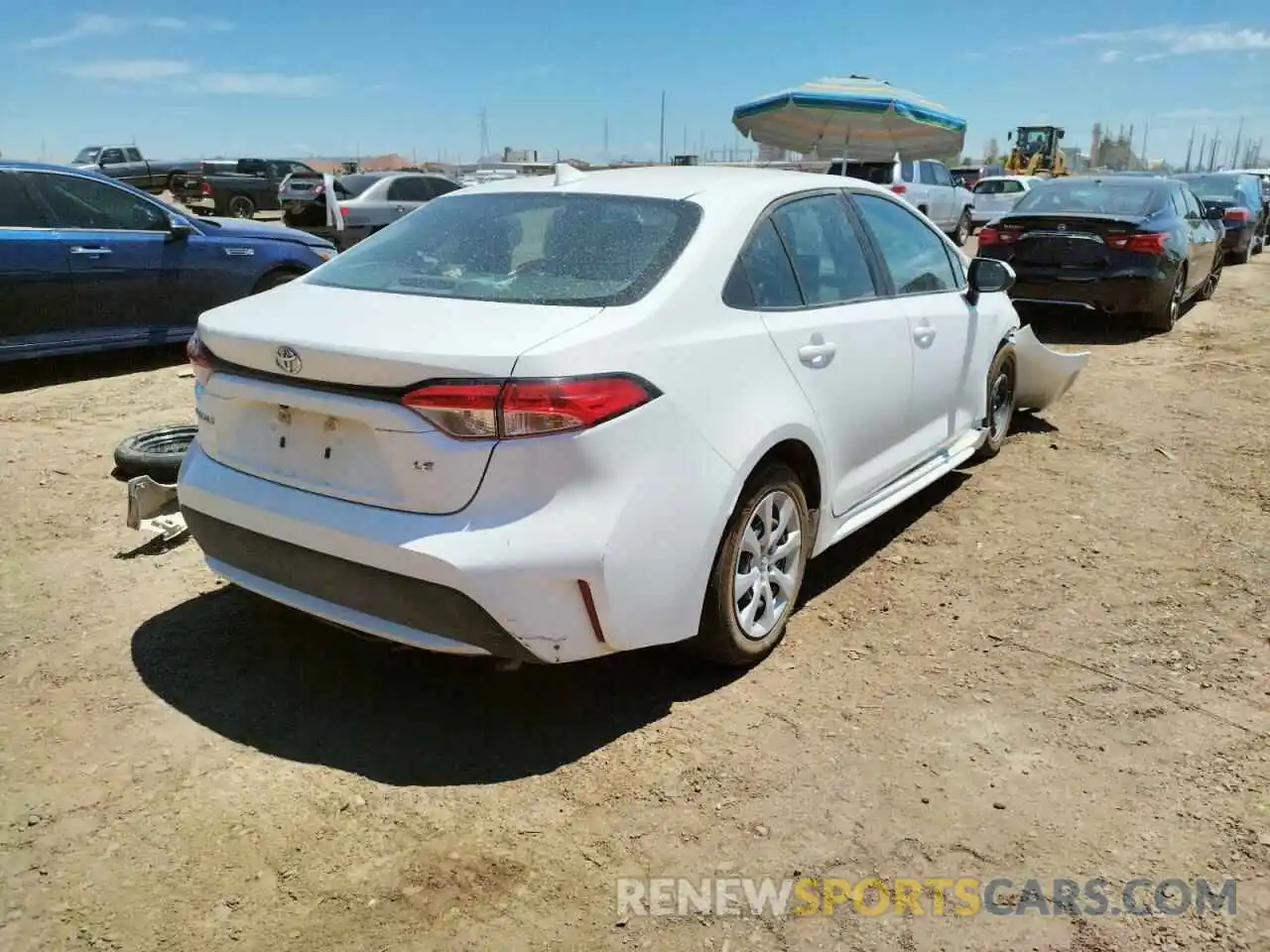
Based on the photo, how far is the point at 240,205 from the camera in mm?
27203

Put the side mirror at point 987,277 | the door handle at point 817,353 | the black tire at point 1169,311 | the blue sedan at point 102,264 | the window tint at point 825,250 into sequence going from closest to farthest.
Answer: the door handle at point 817,353 → the window tint at point 825,250 → the side mirror at point 987,277 → the blue sedan at point 102,264 → the black tire at point 1169,311

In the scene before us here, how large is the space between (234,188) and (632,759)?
27.8 m

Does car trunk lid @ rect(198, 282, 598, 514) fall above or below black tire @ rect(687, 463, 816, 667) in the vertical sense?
above

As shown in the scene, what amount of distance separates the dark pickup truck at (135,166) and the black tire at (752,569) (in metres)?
30.2

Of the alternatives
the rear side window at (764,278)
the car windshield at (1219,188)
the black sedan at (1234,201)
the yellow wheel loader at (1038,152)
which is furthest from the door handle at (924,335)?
the yellow wheel loader at (1038,152)

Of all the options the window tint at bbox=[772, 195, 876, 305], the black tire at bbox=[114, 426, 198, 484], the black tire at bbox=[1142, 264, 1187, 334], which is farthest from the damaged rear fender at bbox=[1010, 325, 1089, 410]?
the black tire at bbox=[114, 426, 198, 484]

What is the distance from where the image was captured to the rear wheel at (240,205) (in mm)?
27094

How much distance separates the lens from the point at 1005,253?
9531mm

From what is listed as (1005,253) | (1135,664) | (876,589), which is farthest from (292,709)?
(1005,253)

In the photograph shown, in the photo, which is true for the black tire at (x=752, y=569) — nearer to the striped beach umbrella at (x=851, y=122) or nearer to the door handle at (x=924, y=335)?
the door handle at (x=924, y=335)

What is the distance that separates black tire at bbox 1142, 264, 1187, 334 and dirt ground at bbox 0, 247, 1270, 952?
5.71m

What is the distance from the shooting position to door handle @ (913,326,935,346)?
428 cm

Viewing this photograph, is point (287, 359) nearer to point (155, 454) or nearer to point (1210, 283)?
point (155, 454)

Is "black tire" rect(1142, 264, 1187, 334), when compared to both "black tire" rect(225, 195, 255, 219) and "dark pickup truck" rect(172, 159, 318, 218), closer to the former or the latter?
"dark pickup truck" rect(172, 159, 318, 218)
